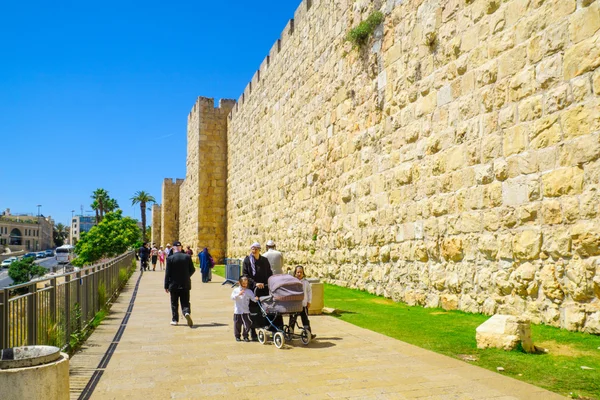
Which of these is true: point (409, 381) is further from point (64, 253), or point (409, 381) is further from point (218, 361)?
point (64, 253)

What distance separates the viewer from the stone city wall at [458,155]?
610 cm

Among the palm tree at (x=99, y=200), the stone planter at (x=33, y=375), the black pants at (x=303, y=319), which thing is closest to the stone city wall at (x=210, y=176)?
the black pants at (x=303, y=319)

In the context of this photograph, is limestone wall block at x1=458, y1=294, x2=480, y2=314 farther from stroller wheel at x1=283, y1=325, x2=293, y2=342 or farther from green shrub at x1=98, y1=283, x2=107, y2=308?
green shrub at x1=98, y1=283, x2=107, y2=308

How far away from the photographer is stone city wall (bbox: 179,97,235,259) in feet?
86.9

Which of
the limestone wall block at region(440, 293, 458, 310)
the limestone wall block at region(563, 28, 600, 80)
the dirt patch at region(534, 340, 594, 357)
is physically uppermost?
the limestone wall block at region(563, 28, 600, 80)

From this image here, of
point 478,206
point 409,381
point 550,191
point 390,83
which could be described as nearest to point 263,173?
point 390,83

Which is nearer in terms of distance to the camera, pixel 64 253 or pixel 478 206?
pixel 478 206

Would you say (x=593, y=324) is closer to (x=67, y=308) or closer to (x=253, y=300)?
(x=253, y=300)

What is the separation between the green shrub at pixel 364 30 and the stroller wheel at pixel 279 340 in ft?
23.1

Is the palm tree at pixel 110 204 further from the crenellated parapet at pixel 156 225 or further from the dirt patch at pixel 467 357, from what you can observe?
the dirt patch at pixel 467 357

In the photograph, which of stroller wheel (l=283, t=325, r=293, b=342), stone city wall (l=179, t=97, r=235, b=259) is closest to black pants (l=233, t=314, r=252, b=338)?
stroller wheel (l=283, t=325, r=293, b=342)

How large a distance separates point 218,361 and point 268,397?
1509 millimetres

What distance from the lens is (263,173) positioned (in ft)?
63.6

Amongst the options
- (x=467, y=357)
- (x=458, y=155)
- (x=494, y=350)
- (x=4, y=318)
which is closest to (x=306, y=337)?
(x=467, y=357)
